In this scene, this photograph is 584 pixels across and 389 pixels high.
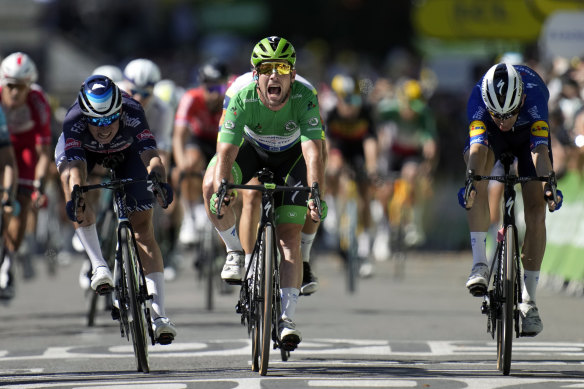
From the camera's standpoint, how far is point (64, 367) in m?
9.98

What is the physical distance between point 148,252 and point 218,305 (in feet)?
16.6

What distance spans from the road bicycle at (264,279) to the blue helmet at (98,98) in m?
0.97

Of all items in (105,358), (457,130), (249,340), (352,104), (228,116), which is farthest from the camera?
(457,130)

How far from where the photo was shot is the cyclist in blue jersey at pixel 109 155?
31.6 feet

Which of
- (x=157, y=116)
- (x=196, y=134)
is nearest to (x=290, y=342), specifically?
(x=157, y=116)

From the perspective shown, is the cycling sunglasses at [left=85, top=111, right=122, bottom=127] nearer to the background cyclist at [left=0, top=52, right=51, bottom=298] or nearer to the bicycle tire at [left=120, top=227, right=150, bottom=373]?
the bicycle tire at [left=120, top=227, right=150, bottom=373]

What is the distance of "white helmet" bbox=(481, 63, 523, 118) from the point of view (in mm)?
9688

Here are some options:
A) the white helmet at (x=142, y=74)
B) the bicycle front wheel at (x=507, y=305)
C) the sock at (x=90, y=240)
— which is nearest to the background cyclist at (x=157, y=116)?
the white helmet at (x=142, y=74)

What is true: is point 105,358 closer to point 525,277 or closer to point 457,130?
point 525,277

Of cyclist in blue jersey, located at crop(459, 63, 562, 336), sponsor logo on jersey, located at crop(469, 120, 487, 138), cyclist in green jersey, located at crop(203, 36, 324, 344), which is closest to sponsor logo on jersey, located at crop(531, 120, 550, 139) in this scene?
cyclist in blue jersey, located at crop(459, 63, 562, 336)

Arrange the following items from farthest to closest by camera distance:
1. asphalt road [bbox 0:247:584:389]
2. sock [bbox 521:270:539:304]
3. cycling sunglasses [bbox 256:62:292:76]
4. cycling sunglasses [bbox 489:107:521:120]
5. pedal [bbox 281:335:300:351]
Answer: sock [bbox 521:270:539:304] < cycling sunglasses [bbox 489:107:521:120] < cycling sunglasses [bbox 256:62:292:76] < pedal [bbox 281:335:300:351] < asphalt road [bbox 0:247:584:389]

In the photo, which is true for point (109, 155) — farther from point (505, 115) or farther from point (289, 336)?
point (505, 115)

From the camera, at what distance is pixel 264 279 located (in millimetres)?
9258

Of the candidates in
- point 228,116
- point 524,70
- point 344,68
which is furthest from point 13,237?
point 344,68
